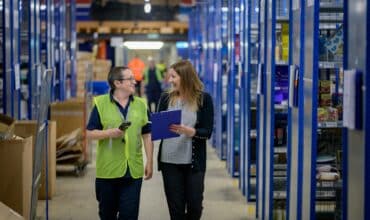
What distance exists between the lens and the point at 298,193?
5.37m

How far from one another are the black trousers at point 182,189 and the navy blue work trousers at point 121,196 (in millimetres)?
264

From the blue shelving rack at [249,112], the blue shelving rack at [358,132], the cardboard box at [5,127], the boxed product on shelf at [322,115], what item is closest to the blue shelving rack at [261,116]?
the blue shelving rack at [249,112]

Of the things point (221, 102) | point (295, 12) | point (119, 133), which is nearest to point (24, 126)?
point (119, 133)

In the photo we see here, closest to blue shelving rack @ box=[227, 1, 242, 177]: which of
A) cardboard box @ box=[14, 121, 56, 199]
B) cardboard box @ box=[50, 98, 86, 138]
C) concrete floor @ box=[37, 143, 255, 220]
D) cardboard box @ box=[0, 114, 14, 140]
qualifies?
concrete floor @ box=[37, 143, 255, 220]

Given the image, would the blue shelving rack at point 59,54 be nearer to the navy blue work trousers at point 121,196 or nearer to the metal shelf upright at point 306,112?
the navy blue work trousers at point 121,196

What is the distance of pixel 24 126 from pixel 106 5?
18.3 meters

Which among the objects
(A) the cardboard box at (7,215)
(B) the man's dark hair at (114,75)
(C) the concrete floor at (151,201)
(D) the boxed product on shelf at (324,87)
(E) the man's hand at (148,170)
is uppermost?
(B) the man's dark hair at (114,75)

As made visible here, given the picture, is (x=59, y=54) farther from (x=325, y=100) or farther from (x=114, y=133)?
(x=114, y=133)

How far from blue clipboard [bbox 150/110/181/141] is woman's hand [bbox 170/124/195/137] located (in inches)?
1.3

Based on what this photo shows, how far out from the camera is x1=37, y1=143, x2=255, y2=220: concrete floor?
26.1 ft

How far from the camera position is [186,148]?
556 cm

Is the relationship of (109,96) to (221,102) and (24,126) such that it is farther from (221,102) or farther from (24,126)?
(221,102)

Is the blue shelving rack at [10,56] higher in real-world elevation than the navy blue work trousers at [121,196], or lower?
higher

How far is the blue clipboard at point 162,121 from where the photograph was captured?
5242 millimetres
